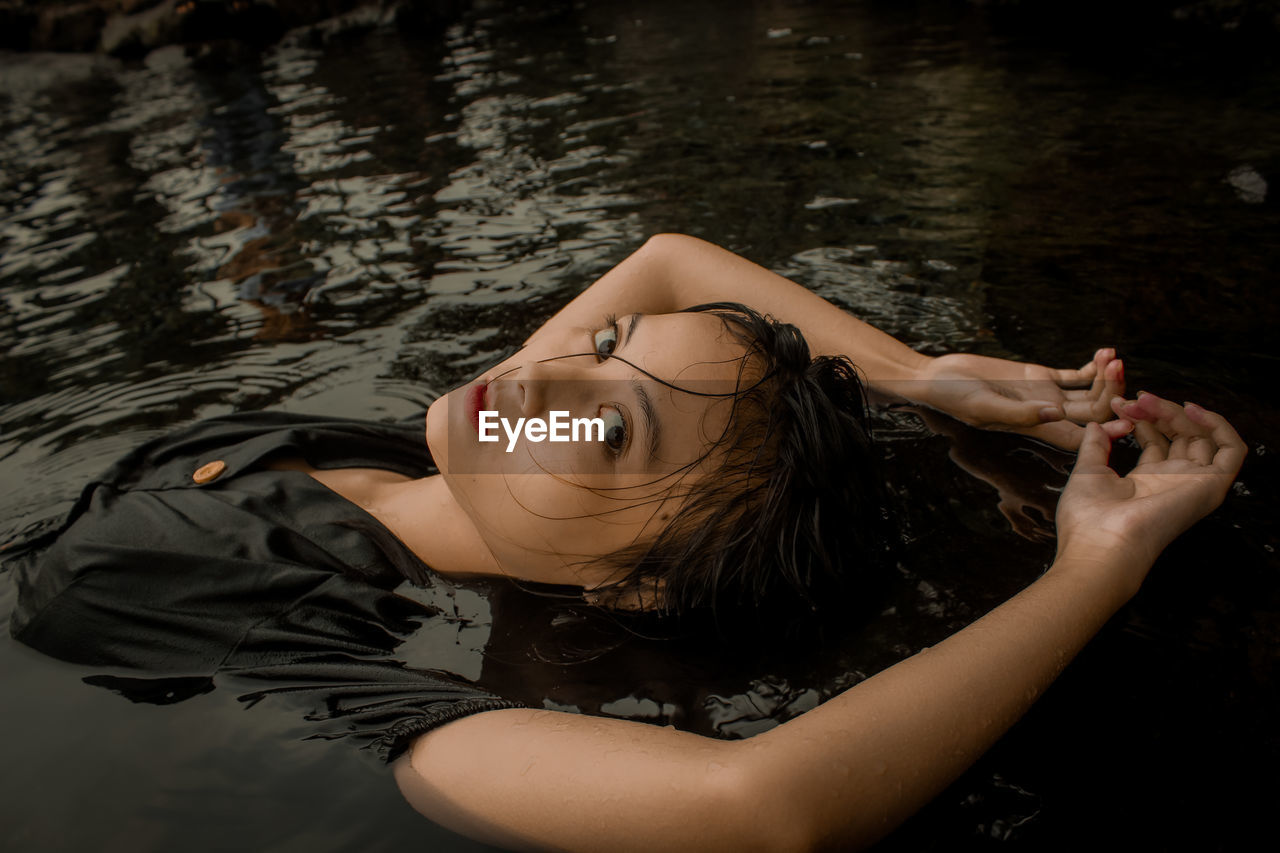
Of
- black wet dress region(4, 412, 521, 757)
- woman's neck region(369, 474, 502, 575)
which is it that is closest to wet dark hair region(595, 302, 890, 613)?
woman's neck region(369, 474, 502, 575)

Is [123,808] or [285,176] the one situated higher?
[285,176]

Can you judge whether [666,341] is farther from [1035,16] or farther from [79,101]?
[79,101]

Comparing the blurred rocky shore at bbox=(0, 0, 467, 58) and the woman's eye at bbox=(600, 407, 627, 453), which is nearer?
the woman's eye at bbox=(600, 407, 627, 453)

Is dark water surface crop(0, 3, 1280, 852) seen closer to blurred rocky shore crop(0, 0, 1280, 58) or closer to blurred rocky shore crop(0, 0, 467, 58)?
blurred rocky shore crop(0, 0, 1280, 58)

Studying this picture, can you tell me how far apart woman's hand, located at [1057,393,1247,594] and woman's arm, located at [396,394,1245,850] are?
0.5 inches

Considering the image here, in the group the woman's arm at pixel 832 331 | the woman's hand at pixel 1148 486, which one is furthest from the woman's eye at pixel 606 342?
the woman's hand at pixel 1148 486

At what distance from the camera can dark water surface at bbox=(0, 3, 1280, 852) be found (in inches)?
76.8

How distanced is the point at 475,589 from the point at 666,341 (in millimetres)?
1049

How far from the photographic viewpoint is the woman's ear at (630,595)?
2344mm

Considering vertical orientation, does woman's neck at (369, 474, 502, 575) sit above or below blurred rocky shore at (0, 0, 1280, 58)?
below

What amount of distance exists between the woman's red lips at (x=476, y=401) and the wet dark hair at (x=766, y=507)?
53cm

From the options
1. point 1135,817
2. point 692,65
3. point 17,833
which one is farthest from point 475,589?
point 692,65

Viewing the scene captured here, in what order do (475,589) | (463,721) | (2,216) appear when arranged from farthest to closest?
(2,216) → (475,589) → (463,721)

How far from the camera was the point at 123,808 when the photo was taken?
193 cm
